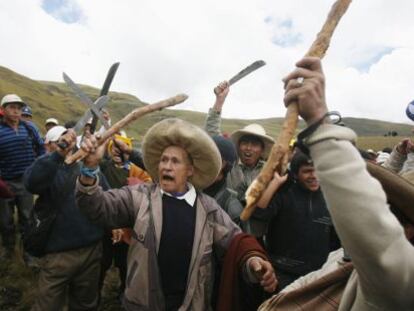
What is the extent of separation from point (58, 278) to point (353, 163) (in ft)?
14.0

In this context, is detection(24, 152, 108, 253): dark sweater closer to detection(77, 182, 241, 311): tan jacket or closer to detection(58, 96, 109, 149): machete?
detection(58, 96, 109, 149): machete

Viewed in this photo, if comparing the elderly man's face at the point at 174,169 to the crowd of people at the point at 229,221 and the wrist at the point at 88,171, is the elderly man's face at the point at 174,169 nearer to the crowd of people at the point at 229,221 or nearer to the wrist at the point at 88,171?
the crowd of people at the point at 229,221

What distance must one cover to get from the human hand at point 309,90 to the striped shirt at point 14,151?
7.27m

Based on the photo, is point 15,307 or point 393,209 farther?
point 15,307

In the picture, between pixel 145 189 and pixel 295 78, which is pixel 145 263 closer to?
pixel 145 189

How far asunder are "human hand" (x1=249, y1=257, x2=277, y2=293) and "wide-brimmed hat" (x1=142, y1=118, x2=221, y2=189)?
3.77 ft

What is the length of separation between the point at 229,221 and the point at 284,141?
219 cm

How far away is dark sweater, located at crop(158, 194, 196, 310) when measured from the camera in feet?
10.4

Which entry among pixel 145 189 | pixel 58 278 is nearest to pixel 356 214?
pixel 145 189

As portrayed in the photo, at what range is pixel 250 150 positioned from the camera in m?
5.77

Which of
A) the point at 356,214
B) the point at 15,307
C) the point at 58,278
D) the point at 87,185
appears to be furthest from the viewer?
the point at 15,307

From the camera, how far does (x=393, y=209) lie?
1.58 metres

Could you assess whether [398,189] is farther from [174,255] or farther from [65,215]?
[65,215]

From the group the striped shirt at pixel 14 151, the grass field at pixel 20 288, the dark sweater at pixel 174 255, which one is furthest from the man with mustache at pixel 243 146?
the striped shirt at pixel 14 151
